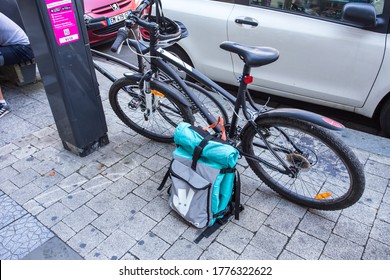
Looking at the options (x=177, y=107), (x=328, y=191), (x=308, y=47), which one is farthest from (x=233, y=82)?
(x=328, y=191)

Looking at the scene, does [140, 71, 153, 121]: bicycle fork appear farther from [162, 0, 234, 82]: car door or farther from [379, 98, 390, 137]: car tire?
[379, 98, 390, 137]: car tire

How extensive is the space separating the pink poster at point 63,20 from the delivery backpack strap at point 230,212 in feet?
5.69

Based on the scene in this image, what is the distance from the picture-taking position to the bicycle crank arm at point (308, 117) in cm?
227

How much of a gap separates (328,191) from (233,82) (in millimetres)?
1861

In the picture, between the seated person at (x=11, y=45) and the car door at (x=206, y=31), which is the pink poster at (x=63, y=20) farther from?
the seated person at (x=11, y=45)

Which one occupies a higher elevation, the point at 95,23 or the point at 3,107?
the point at 95,23

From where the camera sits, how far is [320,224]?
8.50 ft

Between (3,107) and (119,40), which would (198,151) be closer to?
(119,40)

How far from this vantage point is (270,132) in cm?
258

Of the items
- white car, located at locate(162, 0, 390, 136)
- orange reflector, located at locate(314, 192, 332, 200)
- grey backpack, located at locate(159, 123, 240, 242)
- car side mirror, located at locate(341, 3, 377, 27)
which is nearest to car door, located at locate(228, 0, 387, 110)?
white car, located at locate(162, 0, 390, 136)

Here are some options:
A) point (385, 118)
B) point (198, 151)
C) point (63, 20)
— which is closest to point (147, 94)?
point (63, 20)

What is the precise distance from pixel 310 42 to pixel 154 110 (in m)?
1.74

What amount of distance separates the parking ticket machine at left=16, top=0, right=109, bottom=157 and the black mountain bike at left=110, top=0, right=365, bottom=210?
1.23ft

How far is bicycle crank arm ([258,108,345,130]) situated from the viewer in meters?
2.27
